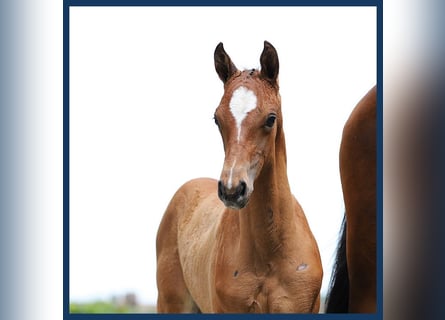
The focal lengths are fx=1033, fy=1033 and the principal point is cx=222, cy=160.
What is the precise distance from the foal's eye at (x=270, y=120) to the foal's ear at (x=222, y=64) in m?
0.34

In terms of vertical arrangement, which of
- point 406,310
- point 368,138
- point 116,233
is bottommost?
point 406,310

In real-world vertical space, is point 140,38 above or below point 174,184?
above

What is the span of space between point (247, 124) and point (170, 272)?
123 cm

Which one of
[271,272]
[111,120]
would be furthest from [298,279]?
[111,120]

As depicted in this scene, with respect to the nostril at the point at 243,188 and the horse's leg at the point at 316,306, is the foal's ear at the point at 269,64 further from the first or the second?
the horse's leg at the point at 316,306

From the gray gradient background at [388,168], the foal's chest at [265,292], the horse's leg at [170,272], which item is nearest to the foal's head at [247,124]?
the foal's chest at [265,292]

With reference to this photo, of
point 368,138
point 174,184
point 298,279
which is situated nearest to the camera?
point 298,279

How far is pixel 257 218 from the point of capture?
507 centimetres

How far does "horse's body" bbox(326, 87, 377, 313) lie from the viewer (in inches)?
210

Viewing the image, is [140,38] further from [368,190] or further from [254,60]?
[368,190]

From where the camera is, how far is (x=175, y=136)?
567 cm

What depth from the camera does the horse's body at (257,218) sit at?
15.9 ft

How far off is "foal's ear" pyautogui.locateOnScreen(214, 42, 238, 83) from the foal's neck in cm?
43

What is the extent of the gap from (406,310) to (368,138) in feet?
2.95
